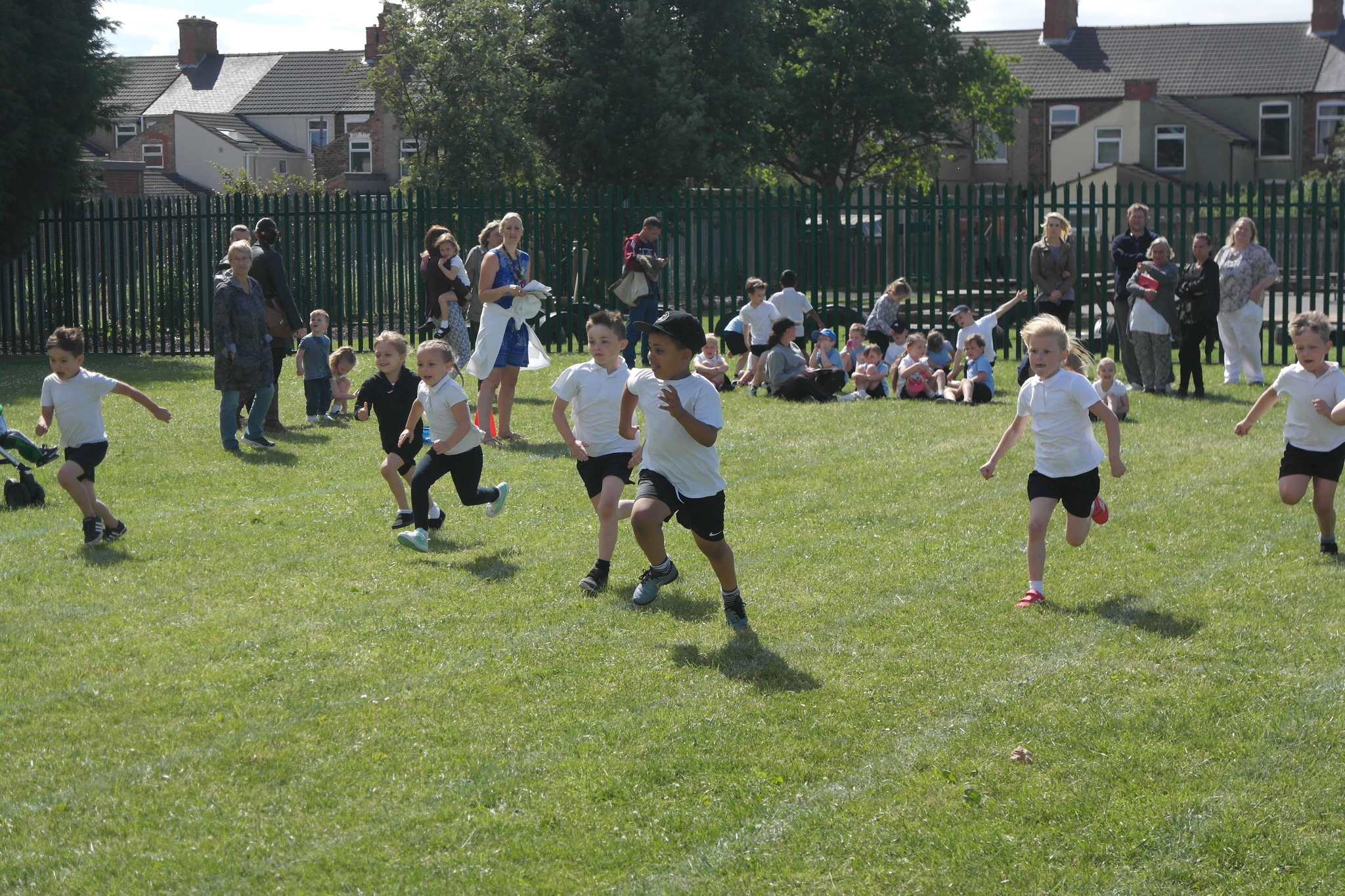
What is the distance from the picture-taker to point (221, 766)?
523 centimetres

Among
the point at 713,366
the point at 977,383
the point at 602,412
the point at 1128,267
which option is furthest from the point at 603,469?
the point at 1128,267

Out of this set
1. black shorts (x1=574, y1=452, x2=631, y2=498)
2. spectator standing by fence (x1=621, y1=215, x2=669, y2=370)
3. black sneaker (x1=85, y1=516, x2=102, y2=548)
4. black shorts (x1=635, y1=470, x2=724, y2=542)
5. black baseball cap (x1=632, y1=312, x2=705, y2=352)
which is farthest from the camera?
spectator standing by fence (x1=621, y1=215, x2=669, y2=370)

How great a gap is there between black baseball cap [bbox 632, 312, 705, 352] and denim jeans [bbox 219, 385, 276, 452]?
7.24 meters

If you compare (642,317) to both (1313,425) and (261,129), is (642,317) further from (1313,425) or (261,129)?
(261,129)

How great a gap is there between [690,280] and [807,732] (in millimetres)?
15587

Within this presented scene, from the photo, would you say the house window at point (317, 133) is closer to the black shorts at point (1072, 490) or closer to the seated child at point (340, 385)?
the seated child at point (340, 385)

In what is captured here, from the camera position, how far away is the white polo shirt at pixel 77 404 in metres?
9.22

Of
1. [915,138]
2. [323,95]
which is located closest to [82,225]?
[915,138]

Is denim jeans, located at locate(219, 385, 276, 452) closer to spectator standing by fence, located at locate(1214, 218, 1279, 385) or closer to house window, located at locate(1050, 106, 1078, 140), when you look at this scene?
spectator standing by fence, located at locate(1214, 218, 1279, 385)

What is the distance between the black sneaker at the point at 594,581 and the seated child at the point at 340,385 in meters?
7.23

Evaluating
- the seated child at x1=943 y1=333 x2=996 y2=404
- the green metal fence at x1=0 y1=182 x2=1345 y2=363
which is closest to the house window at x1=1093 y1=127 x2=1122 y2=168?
the green metal fence at x1=0 y1=182 x2=1345 y2=363

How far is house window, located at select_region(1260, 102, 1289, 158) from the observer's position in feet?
195

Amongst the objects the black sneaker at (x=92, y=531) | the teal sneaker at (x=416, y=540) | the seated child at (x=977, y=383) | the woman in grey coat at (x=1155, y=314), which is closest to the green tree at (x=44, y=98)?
the black sneaker at (x=92, y=531)

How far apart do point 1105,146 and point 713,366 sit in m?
47.4
